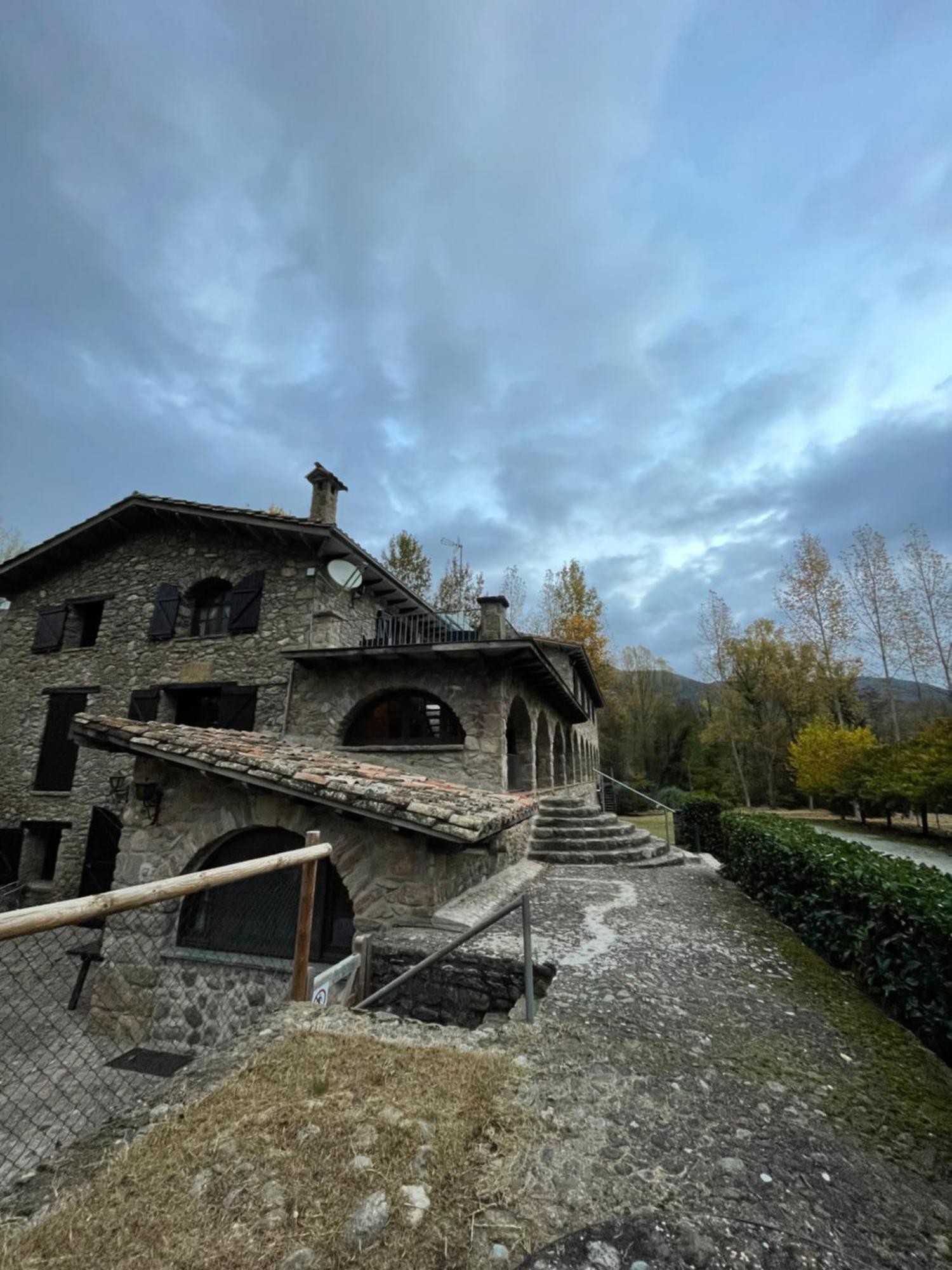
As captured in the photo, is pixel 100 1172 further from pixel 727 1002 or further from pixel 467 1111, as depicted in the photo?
pixel 727 1002

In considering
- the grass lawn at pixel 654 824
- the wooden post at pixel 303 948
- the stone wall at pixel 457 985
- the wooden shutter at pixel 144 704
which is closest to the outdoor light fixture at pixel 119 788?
the wooden shutter at pixel 144 704

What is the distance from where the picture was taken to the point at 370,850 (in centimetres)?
514

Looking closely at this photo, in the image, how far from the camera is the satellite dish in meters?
10.4

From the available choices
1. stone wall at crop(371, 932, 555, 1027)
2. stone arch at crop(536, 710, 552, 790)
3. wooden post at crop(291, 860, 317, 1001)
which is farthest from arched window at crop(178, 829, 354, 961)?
stone arch at crop(536, 710, 552, 790)

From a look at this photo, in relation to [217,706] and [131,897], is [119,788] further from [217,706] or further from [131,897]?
[131,897]

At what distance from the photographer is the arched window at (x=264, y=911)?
558 centimetres

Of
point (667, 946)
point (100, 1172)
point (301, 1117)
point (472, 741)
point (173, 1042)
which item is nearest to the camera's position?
point (100, 1172)

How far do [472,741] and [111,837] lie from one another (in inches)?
309

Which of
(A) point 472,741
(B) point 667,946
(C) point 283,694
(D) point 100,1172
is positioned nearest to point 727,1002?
(B) point 667,946

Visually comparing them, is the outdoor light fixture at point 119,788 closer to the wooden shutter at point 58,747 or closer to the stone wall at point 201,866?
the wooden shutter at point 58,747

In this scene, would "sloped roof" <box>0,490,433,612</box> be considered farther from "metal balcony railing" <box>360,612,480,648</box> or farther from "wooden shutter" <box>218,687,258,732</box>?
"wooden shutter" <box>218,687,258,732</box>

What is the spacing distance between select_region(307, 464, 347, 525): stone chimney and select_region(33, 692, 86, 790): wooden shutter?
6837 mm

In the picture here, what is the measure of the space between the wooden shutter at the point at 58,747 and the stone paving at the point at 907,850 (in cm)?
1616

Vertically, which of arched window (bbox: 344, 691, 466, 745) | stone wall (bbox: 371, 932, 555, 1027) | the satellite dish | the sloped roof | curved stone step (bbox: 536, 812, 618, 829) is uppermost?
the sloped roof
